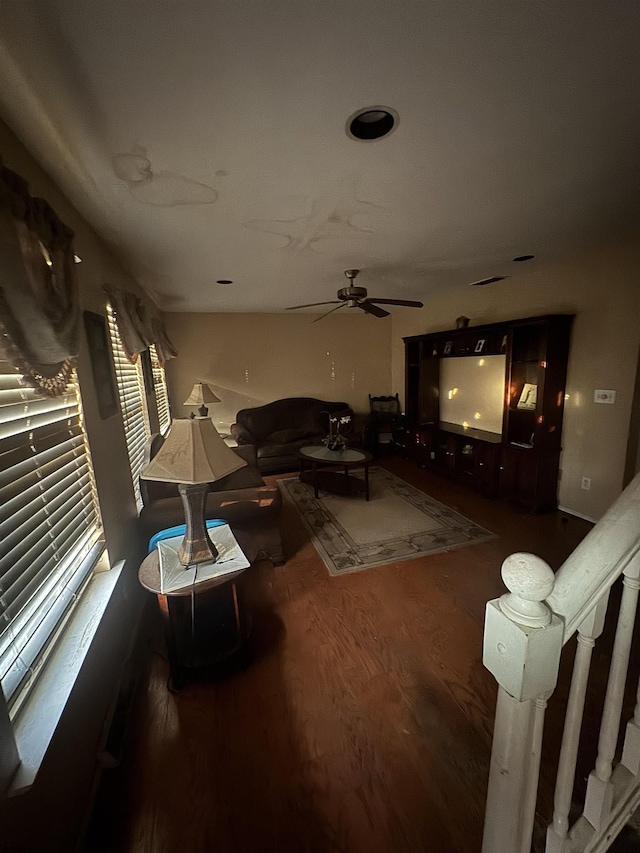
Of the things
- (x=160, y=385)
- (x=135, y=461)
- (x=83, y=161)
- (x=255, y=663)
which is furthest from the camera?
(x=160, y=385)

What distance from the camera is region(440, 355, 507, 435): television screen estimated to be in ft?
12.8

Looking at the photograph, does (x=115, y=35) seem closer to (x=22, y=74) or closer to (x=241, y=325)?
(x=22, y=74)

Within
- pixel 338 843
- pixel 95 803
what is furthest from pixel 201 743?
pixel 338 843

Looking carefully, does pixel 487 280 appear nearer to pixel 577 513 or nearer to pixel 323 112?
pixel 577 513

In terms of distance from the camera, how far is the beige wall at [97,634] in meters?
0.89

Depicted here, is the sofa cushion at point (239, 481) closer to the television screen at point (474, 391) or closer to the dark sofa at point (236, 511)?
the dark sofa at point (236, 511)

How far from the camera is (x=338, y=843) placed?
42.8 inches

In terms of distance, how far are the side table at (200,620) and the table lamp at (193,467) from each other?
143 millimetres

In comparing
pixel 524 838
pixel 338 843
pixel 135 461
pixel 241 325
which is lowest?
pixel 338 843

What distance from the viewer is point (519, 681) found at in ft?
1.85

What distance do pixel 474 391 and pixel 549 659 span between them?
4086 mm

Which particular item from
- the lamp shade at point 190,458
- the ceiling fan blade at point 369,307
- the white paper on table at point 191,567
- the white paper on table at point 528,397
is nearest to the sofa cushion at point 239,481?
the white paper on table at point 191,567

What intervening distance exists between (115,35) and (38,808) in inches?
81.0

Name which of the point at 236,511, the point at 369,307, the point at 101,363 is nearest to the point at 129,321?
the point at 101,363
